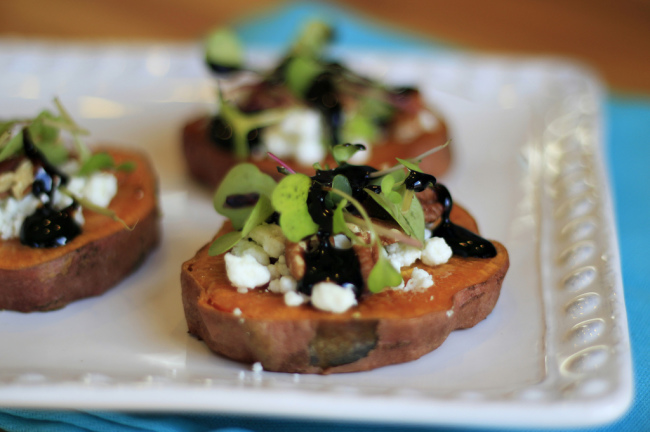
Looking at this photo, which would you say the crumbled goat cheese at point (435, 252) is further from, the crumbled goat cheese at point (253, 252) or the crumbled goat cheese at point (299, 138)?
the crumbled goat cheese at point (299, 138)

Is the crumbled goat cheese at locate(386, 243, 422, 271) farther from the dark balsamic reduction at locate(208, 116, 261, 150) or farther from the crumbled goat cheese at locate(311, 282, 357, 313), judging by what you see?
the dark balsamic reduction at locate(208, 116, 261, 150)

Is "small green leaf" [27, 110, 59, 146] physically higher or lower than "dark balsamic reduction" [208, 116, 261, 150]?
lower

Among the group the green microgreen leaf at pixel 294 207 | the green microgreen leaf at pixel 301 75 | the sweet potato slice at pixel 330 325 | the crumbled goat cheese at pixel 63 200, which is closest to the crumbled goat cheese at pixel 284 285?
the sweet potato slice at pixel 330 325

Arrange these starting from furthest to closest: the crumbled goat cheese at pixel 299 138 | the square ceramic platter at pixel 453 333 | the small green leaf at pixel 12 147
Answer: the crumbled goat cheese at pixel 299 138 → the small green leaf at pixel 12 147 → the square ceramic platter at pixel 453 333

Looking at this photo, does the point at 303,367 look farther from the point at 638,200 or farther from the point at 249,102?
the point at 638,200

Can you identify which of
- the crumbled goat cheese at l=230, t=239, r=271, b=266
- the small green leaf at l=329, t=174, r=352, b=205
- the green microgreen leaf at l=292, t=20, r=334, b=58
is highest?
the green microgreen leaf at l=292, t=20, r=334, b=58

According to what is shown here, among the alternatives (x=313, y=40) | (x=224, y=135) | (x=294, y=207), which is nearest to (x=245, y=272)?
(x=294, y=207)

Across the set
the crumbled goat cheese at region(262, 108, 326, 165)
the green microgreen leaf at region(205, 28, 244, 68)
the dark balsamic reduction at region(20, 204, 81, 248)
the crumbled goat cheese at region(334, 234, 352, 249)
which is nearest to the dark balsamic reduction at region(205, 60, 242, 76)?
the green microgreen leaf at region(205, 28, 244, 68)
